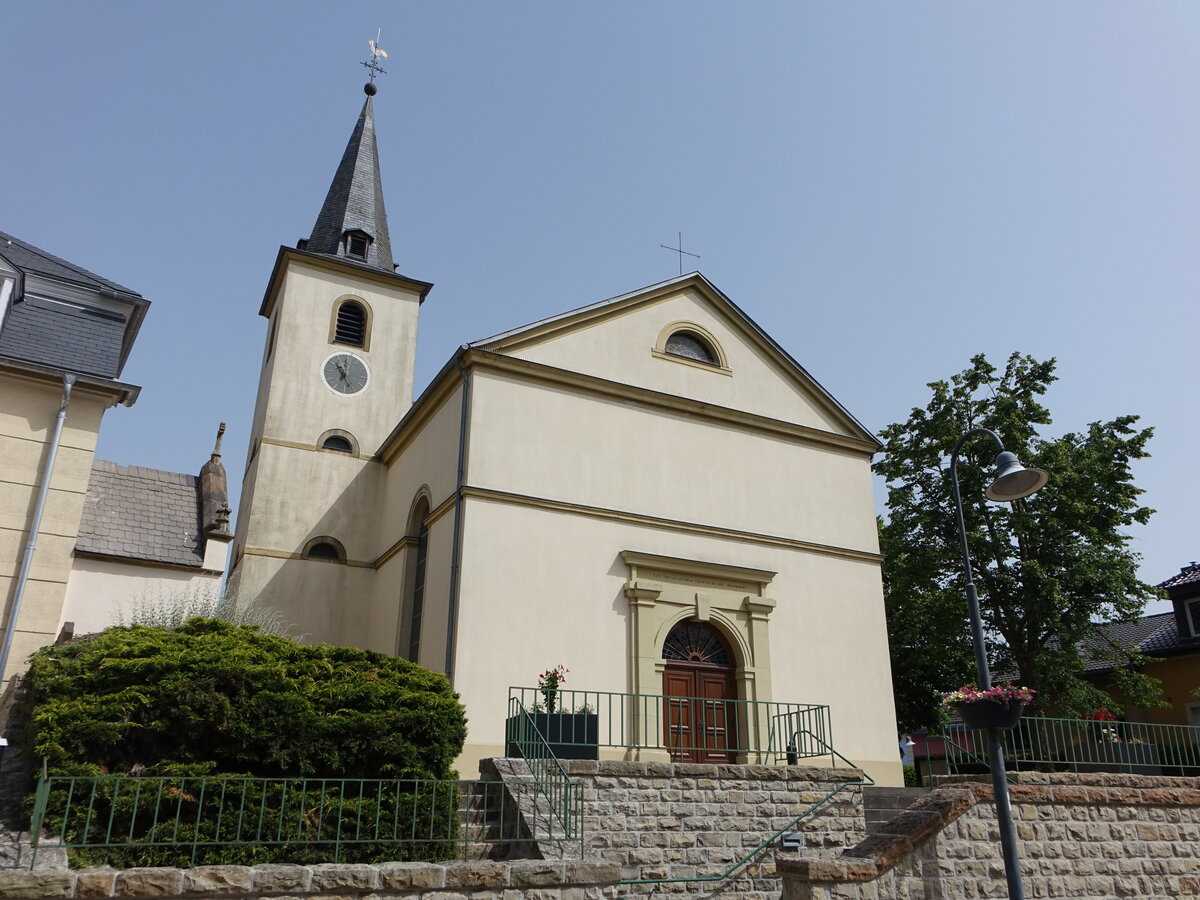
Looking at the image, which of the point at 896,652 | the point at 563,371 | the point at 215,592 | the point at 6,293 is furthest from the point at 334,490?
the point at 896,652

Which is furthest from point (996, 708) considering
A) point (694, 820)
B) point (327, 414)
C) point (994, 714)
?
point (327, 414)

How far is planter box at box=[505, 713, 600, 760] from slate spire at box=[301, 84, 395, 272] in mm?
14940

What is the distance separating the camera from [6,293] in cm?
1323

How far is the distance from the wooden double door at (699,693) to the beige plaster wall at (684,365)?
4.84 metres

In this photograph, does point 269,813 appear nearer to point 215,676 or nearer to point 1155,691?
point 215,676

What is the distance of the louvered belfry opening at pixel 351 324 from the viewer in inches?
892

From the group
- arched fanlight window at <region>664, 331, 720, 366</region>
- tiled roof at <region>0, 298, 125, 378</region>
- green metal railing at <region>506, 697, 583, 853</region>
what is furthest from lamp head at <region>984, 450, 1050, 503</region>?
tiled roof at <region>0, 298, 125, 378</region>

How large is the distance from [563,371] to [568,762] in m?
7.78

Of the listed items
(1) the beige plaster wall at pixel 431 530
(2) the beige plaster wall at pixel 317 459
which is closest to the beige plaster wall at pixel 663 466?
(1) the beige plaster wall at pixel 431 530

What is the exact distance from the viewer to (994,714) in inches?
367

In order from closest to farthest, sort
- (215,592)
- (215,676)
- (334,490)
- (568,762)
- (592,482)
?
(215,676), (568,762), (592,482), (215,592), (334,490)

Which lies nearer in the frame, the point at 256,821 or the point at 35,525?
the point at 256,821

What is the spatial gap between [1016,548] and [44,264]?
22116mm

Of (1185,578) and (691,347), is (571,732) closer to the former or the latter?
(691,347)
